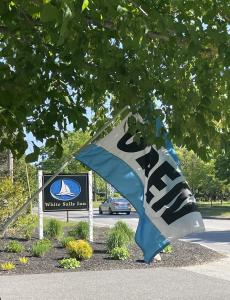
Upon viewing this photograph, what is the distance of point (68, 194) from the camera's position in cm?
1841

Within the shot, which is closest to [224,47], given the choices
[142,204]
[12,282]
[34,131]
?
[142,204]

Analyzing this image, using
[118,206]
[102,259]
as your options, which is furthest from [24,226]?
[118,206]

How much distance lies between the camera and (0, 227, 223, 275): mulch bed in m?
12.1

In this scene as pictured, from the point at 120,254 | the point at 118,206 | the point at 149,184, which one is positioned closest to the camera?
the point at 149,184

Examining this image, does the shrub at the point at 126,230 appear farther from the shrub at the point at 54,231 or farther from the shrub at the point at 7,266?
the shrub at the point at 7,266

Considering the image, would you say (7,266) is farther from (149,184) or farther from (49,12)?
(49,12)

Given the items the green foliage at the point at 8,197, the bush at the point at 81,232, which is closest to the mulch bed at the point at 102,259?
the green foliage at the point at 8,197

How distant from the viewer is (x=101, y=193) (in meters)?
108

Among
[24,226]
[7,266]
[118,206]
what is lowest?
[7,266]

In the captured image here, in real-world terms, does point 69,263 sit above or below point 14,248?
below

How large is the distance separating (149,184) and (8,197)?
1153 centimetres

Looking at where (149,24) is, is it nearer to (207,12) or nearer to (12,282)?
(207,12)

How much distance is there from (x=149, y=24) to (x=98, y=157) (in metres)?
1.75

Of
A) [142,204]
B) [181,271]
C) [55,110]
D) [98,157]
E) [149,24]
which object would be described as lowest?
[181,271]
